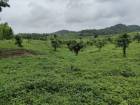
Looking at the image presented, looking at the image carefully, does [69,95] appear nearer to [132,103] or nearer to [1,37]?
[132,103]

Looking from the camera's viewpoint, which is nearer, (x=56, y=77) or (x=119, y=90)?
(x=119, y=90)

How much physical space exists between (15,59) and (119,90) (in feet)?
96.6

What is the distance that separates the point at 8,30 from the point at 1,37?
423 cm

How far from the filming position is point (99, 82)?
130ft

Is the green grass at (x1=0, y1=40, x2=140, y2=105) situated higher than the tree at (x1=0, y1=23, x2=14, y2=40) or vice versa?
the tree at (x1=0, y1=23, x2=14, y2=40)

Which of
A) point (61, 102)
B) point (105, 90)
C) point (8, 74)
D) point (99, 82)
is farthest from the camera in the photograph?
point (8, 74)

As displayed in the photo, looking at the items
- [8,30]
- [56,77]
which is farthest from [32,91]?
[8,30]

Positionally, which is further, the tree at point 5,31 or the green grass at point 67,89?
the tree at point 5,31

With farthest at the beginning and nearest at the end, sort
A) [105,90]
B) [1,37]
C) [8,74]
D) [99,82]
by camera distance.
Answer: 1. [1,37]
2. [8,74]
3. [99,82]
4. [105,90]

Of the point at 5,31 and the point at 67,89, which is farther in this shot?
the point at 5,31

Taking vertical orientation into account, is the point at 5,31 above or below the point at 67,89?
above

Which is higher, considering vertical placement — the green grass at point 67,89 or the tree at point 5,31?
the tree at point 5,31

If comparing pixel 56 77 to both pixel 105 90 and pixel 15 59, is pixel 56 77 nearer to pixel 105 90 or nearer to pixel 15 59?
pixel 105 90

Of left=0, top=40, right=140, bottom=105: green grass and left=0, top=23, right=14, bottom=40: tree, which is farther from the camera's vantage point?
left=0, top=23, right=14, bottom=40: tree
